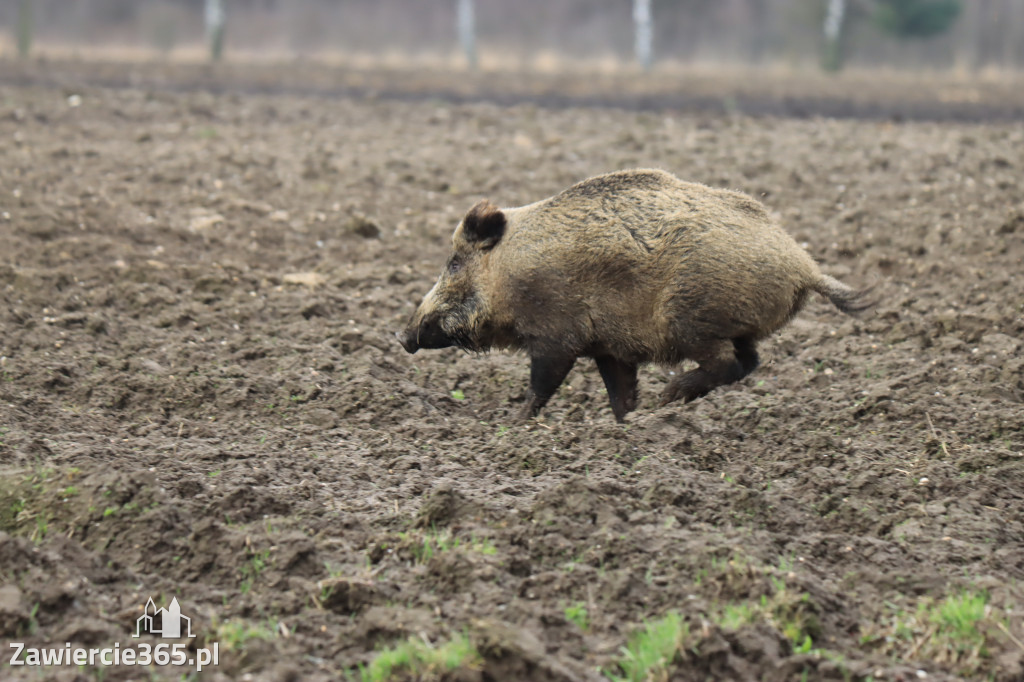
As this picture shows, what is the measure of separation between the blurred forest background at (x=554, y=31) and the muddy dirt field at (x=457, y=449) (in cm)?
1702

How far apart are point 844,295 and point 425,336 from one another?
2.26 meters

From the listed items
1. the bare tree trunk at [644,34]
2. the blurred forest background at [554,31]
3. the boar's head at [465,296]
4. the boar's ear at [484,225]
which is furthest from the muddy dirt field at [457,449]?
the bare tree trunk at [644,34]

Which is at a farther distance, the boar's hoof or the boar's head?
the boar's head

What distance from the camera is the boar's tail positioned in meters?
5.40

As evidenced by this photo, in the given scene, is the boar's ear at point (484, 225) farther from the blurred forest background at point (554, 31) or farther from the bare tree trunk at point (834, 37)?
A: the bare tree trunk at point (834, 37)

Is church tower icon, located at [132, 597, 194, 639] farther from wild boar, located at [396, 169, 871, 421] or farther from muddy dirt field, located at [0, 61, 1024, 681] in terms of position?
wild boar, located at [396, 169, 871, 421]

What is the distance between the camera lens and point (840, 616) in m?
3.81

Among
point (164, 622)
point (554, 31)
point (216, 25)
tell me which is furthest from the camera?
point (554, 31)

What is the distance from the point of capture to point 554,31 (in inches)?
1670

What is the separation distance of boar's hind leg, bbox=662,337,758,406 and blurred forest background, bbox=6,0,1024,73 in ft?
69.4

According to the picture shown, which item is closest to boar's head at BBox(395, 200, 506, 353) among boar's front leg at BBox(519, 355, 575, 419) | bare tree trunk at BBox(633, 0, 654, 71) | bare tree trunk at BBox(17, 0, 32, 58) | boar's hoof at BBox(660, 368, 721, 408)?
boar's front leg at BBox(519, 355, 575, 419)

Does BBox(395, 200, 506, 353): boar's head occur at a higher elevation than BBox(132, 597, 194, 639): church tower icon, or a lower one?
higher

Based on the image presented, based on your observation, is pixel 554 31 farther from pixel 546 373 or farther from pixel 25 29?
pixel 546 373

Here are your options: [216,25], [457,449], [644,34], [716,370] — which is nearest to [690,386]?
[716,370]
